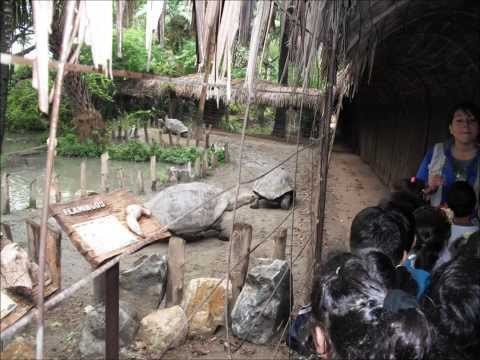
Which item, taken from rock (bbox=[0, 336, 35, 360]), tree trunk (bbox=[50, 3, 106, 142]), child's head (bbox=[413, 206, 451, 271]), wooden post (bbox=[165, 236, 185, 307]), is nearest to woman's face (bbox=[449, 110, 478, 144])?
child's head (bbox=[413, 206, 451, 271])

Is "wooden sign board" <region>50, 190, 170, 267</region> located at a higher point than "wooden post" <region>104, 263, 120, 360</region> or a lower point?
higher

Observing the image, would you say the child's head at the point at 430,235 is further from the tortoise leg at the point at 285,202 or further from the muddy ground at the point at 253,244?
the tortoise leg at the point at 285,202

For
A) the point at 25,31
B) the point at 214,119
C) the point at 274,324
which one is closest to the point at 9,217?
the point at 25,31

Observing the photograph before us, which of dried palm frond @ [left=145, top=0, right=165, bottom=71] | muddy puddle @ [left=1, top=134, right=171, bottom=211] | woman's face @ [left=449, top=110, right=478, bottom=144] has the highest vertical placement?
dried palm frond @ [left=145, top=0, right=165, bottom=71]

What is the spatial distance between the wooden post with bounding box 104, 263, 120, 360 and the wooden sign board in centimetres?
20

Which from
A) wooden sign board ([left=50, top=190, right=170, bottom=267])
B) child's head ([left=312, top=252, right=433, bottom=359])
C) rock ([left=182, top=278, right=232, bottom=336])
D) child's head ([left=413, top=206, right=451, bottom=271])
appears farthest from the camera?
rock ([left=182, top=278, right=232, bottom=336])

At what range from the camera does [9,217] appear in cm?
682

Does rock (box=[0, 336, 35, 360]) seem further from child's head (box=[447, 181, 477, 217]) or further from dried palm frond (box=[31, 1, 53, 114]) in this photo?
child's head (box=[447, 181, 477, 217])

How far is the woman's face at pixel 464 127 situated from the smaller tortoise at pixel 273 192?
4653mm

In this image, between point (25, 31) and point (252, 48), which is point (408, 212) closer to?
point (252, 48)

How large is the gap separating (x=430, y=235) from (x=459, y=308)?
0.92 meters

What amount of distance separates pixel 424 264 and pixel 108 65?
1891 millimetres

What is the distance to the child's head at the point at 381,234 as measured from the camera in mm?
2156

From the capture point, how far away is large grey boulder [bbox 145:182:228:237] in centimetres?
579
